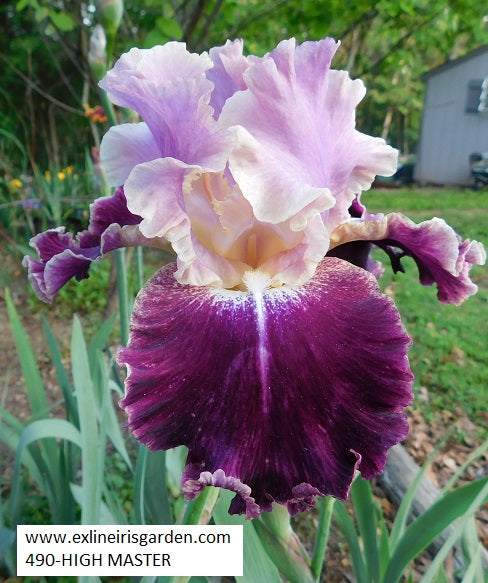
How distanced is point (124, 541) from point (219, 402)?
271 millimetres

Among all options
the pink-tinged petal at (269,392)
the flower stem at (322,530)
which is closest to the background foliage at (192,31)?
the pink-tinged petal at (269,392)

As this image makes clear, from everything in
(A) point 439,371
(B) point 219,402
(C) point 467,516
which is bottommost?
(A) point 439,371

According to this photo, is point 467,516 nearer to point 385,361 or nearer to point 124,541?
point 385,361

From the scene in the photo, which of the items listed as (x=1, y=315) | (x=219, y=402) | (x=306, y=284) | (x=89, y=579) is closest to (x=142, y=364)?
(x=219, y=402)

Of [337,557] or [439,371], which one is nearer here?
[337,557]

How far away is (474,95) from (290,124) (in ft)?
34.4

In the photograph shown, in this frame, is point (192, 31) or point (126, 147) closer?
point (126, 147)

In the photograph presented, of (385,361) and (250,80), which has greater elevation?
(250,80)

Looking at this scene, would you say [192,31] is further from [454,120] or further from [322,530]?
[454,120]

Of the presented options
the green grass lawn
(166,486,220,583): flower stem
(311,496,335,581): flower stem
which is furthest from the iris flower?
the green grass lawn

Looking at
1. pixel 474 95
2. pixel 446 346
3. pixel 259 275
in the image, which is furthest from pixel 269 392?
pixel 474 95

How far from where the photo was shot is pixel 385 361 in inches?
20.4

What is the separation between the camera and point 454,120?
9.94 metres

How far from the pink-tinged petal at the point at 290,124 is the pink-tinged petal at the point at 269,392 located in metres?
0.13
